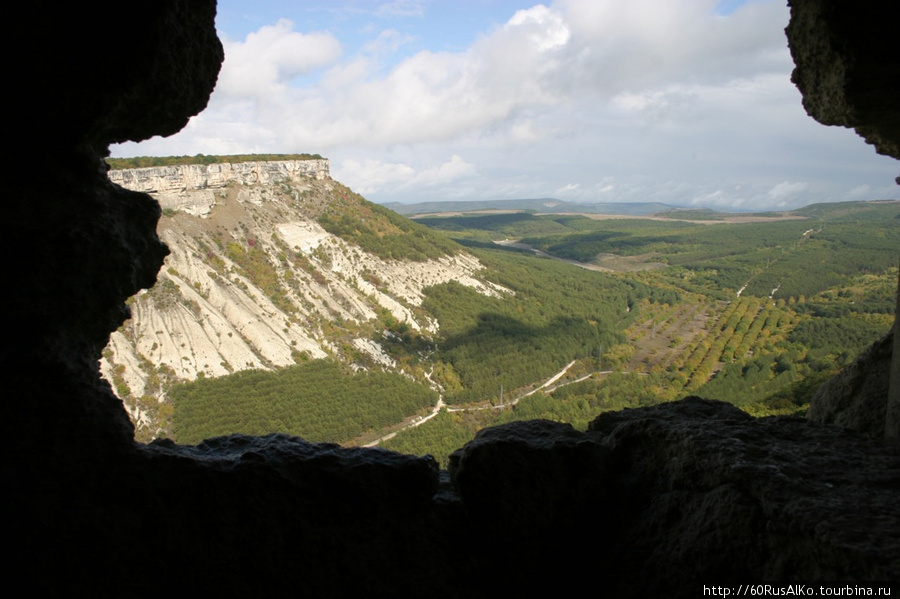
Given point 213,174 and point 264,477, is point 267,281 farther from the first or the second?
point 264,477

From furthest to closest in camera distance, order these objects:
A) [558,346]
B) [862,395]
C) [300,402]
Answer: [558,346], [300,402], [862,395]

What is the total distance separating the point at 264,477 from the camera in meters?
4.37

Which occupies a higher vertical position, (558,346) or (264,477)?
(264,477)

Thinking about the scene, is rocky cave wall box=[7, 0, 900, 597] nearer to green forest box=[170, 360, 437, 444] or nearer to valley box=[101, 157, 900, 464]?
valley box=[101, 157, 900, 464]

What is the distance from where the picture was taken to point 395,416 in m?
36.7

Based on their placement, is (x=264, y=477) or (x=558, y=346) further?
(x=558, y=346)

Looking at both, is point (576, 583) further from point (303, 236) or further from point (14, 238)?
point (303, 236)

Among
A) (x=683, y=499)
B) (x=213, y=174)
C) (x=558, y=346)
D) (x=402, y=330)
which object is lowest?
(x=558, y=346)

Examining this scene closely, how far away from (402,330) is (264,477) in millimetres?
48524

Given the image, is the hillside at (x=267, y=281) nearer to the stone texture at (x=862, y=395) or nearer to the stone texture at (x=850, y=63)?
the stone texture at (x=862, y=395)

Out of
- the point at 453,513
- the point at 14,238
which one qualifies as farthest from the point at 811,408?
the point at 14,238

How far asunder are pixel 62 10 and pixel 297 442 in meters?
3.93

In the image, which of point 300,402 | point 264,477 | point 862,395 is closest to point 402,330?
point 300,402

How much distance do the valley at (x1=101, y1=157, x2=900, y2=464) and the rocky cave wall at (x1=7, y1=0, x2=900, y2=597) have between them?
13501mm
